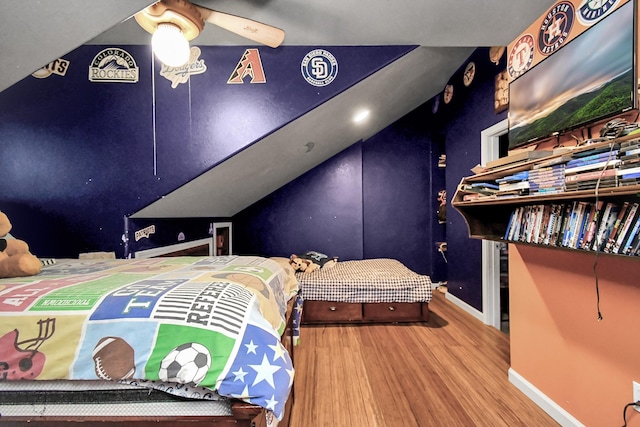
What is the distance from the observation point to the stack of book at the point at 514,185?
1.40 meters

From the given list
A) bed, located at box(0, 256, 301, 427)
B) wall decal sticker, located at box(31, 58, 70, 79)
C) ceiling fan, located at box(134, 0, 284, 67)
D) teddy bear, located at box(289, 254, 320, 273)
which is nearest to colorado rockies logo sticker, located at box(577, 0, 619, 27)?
ceiling fan, located at box(134, 0, 284, 67)

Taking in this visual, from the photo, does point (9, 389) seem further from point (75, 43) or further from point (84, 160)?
point (84, 160)

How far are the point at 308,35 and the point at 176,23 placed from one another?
96 cm

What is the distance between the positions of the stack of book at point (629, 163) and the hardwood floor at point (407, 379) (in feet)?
4.45

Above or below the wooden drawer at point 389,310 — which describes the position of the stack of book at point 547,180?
above

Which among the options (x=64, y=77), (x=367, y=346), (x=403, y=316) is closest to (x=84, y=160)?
(x=64, y=77)

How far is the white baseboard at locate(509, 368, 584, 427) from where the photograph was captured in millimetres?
1454

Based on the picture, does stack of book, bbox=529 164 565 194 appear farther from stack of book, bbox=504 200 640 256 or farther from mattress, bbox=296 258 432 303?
mattress, bbox=296 258 432 303

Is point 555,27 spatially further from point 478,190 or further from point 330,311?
point 330,311

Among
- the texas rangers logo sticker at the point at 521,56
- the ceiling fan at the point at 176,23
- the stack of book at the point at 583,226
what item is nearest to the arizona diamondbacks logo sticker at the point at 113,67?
the ceiling fan at the point at 176,23

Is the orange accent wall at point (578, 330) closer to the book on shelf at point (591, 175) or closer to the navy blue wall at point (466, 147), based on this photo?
the book on shelf at point (591, 175)

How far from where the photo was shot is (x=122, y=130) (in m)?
2.09

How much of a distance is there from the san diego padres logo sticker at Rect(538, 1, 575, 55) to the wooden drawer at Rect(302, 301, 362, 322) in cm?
249

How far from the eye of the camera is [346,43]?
6.98ft
